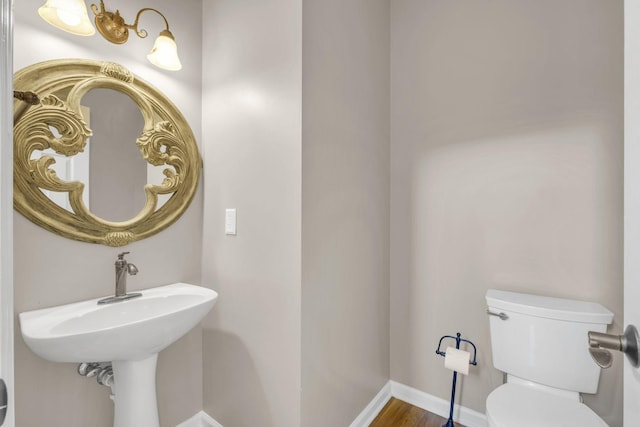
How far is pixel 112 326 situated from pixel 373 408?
58.0 inches

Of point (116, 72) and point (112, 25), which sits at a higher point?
point (112, 25)

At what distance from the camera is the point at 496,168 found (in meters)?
1.55

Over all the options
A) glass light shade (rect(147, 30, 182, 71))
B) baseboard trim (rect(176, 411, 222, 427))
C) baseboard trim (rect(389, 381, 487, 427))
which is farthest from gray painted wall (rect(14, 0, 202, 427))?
baseboard trim (rect(389, 381, 487, 427))

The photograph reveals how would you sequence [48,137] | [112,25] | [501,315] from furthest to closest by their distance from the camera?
[501,315] → [112,25] → [48,137]

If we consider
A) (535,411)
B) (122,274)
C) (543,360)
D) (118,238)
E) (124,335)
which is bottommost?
(535,411)

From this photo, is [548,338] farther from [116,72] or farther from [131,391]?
[116,72]

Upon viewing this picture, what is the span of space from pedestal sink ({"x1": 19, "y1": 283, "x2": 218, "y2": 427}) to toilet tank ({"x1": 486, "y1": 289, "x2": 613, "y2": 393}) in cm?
137

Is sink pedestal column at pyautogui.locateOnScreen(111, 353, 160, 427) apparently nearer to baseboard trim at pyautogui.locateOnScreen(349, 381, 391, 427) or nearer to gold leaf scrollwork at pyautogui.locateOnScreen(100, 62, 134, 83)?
baseboard trim at pyautogui.locateOnScreen(349, 381, 391, 427)

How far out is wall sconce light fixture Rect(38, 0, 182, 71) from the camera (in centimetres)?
102

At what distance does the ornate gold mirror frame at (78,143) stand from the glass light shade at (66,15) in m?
0.16

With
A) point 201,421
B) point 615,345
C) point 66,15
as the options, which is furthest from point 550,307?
point 66,15

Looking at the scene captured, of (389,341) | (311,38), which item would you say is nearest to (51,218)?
(311,38)

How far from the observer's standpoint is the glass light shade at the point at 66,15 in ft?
3.31

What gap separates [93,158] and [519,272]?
213 cm
